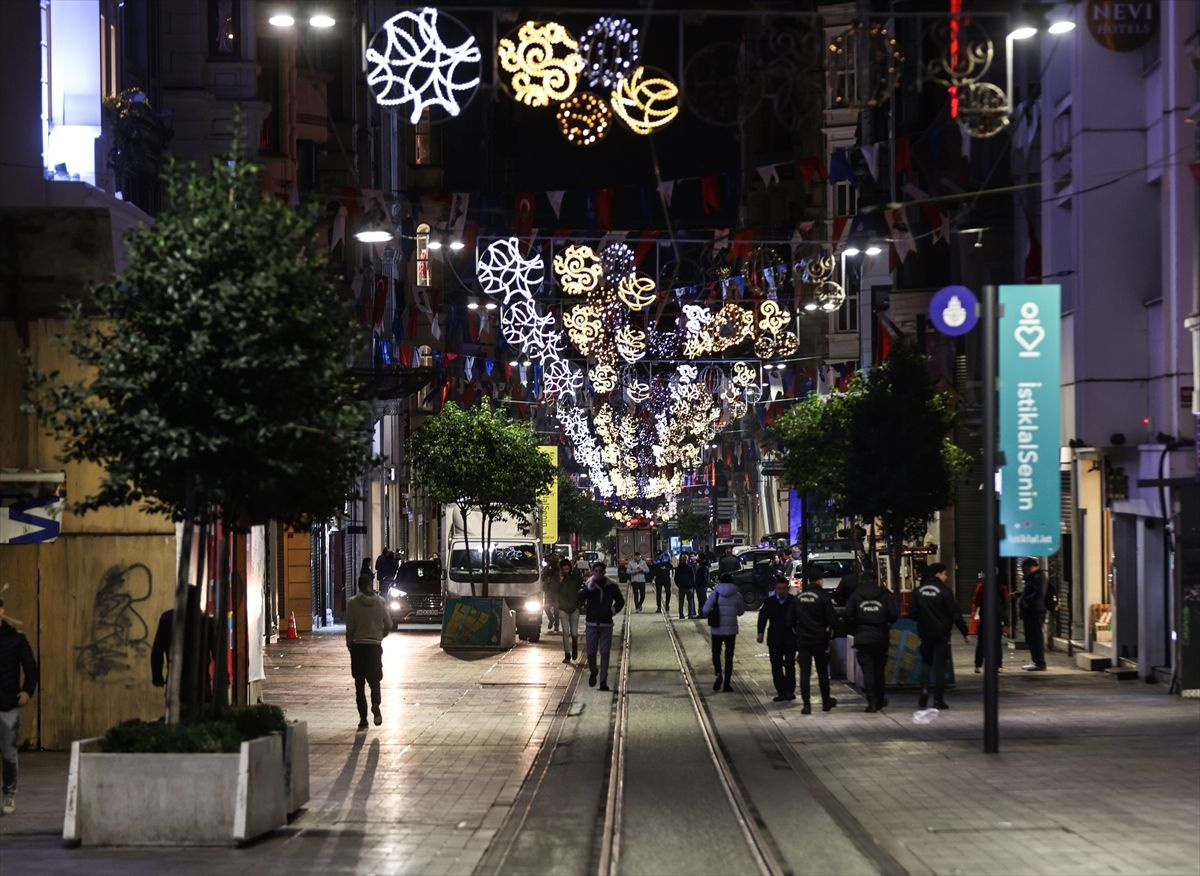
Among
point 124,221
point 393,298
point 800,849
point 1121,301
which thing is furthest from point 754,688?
point 393,298

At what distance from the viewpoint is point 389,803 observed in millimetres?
15766

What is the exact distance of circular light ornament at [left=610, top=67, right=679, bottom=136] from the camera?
19250 millimetres

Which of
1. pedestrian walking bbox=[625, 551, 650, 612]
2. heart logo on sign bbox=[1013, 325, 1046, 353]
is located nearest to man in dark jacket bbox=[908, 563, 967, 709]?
heart logo on sign bbox=[1013, 325, 1046, 353]

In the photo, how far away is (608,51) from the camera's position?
1923cm

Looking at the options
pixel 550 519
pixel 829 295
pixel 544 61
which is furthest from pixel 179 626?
pixel 550 519

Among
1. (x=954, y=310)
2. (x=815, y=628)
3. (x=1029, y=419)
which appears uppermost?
(x=954, y=310)

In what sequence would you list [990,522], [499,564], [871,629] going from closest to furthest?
[990,522]
[871,629]
[499,564]

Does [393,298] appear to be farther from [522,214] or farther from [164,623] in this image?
[164,623]

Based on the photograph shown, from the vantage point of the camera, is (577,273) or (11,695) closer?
(11,695)

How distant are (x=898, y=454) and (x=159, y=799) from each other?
1944 centimetres

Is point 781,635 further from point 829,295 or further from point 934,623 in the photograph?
point 829,295

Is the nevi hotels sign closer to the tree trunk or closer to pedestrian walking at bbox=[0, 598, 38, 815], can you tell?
the tree trunk

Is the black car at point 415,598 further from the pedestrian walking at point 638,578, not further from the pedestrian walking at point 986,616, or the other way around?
the pedestrian walking at point 986,616

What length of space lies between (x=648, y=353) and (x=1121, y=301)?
1487 inches
